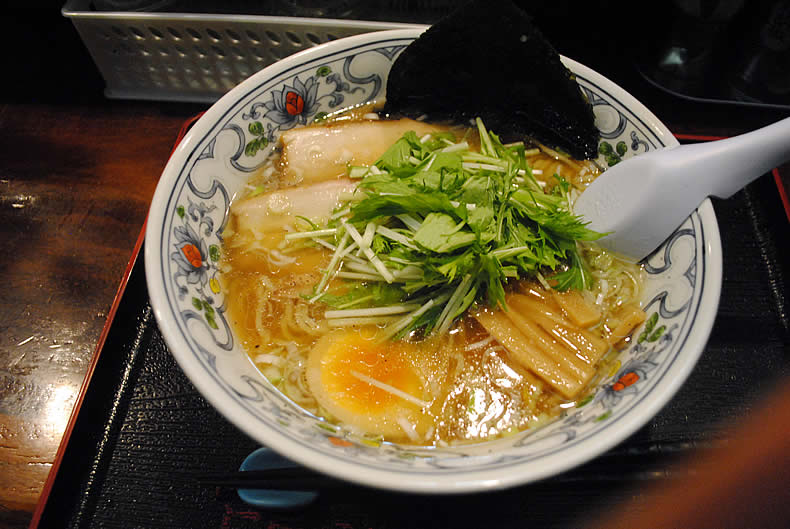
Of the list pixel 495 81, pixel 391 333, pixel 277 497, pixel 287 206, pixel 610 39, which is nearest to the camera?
pixel 277 497

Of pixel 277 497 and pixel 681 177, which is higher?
pixel 681 177

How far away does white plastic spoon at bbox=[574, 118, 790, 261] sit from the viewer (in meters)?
1.24

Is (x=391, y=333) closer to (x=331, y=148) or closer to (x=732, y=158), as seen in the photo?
(x=331, y=148)

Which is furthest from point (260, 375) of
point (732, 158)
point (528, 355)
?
point (732, 158)

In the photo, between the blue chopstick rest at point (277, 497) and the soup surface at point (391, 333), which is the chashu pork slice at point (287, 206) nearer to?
the soup surface at point (391, 333)

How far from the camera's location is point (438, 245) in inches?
48.4

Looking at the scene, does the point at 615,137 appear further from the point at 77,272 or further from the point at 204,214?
the point at 77,272

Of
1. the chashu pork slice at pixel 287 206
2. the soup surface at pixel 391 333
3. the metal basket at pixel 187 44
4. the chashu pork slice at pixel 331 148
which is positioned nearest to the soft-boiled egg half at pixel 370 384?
the soup surface at pixel 391 333

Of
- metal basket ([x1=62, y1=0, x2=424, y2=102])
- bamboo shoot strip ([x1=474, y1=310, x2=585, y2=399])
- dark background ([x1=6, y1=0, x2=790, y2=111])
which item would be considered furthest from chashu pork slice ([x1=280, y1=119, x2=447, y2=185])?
dark background ([x1=6, y1=0, x2=790, y2=111])

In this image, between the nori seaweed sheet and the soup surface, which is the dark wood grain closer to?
the soup surface

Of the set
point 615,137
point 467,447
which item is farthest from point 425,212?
point 615,137

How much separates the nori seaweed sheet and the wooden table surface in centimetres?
85

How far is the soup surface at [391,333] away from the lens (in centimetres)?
121

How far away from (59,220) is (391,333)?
56.7 inches
